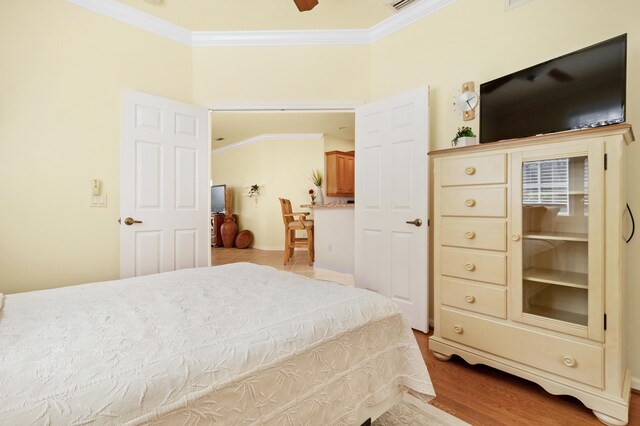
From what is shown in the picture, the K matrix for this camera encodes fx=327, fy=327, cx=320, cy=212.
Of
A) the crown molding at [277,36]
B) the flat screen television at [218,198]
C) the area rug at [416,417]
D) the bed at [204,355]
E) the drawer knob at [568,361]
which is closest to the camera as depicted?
the bed at [204,355]

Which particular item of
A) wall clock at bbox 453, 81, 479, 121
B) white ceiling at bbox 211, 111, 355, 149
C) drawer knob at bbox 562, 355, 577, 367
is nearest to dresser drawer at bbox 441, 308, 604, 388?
drawer knob at bbox 562, 355, 577, 367

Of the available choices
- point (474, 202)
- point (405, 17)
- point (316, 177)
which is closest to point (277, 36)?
point (405, 17)

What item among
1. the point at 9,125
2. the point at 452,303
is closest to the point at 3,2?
the point at 9,125

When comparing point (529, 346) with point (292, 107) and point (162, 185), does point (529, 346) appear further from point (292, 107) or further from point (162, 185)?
point (162, 185)

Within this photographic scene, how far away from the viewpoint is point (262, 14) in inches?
116

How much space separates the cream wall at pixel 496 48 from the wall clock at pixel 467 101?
57 millimetres

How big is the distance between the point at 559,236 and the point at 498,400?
37.7 inches

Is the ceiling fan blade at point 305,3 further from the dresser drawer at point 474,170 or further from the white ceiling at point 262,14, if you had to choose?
the dresser drawer at point 474,170

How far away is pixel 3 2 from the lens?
2.34 metres

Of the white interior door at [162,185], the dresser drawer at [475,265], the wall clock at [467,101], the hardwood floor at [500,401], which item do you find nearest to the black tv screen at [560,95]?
the wall clock at [467,101]

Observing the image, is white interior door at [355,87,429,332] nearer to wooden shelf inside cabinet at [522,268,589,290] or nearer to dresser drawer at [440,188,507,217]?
dresser drawer at [440,188,507,217]

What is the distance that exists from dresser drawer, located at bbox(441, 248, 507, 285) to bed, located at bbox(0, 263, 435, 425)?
0.88 metres

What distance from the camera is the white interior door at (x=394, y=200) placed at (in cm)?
272

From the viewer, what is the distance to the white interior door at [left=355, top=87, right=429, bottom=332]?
2.72 metres
